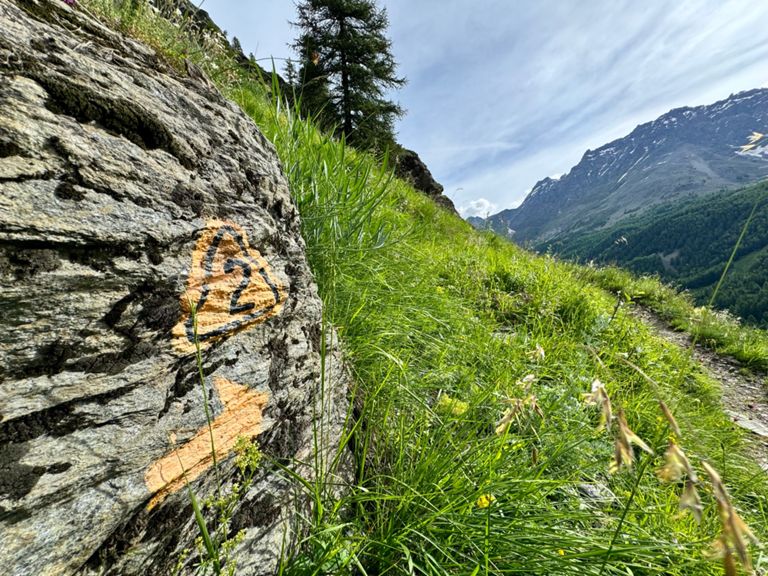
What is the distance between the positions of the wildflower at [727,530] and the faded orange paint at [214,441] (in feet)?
4.24

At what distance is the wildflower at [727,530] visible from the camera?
0.54 meters

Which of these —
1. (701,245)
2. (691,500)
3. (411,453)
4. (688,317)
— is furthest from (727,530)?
(701,245)

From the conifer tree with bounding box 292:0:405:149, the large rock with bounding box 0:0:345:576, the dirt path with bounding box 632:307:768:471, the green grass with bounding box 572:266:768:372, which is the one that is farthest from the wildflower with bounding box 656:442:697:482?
the conifer tree with bounding box 292:0:405:149

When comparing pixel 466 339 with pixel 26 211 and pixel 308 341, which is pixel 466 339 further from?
pixel 26 211

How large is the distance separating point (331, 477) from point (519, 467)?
2.95ft

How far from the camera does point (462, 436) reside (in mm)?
1787

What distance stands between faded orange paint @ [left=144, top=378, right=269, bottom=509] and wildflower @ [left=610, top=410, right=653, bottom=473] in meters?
1.17

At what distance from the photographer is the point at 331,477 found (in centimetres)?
149

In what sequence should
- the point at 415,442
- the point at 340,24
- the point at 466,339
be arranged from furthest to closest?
the point at 340,24 < the point at 466,339 < the point at 415,442

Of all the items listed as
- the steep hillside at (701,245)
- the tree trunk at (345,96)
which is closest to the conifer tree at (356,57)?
the tree trunk at (345,96)

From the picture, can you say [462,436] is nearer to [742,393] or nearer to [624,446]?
[624,446]

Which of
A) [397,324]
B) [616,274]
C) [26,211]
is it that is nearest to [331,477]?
[397,324]

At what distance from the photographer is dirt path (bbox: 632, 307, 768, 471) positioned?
3.44 m

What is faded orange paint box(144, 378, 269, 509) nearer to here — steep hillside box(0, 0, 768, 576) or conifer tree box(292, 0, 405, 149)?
steep hillside box(0, 0, 768, 576)
